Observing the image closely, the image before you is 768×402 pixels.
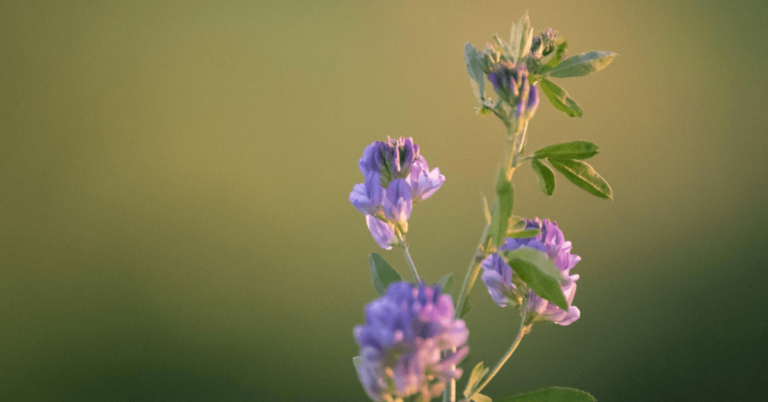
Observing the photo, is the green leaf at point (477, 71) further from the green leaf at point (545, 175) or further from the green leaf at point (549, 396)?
the green leaf at point (549, 396)

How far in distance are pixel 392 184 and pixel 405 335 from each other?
0.71 ft

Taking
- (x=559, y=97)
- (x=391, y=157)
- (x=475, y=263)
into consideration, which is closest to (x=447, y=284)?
(x=475, y=263)

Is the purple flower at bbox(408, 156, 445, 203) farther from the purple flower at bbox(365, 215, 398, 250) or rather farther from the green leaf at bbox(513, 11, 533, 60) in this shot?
the green leaf at bbox(513, 11, 533, 60)

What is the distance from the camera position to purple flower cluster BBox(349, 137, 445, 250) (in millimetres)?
586

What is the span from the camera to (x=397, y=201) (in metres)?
0.59

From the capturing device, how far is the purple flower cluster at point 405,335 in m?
0.39

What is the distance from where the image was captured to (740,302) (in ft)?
8.45

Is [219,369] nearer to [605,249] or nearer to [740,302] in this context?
[605,249]

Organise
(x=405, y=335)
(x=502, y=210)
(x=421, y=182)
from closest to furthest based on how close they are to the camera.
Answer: (x=405, y=335) → (x=502, y=210) → (x=421, y=182)

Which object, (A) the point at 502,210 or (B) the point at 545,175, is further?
(B) the point at 545,175

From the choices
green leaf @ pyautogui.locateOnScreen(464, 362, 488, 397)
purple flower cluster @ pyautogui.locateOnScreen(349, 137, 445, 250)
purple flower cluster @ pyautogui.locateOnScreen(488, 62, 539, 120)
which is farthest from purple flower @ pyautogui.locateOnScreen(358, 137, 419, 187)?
green leaf @ pyautogui.locateOnScreen(464, 362, 488, 397)

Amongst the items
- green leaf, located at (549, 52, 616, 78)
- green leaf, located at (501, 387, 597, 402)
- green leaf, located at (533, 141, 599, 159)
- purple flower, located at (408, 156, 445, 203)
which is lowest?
green leaf, located at (501, 387, 597, 402)

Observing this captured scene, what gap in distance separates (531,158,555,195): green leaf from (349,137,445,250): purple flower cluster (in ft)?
0.36

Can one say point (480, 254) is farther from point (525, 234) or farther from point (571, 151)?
point (571, 151)
